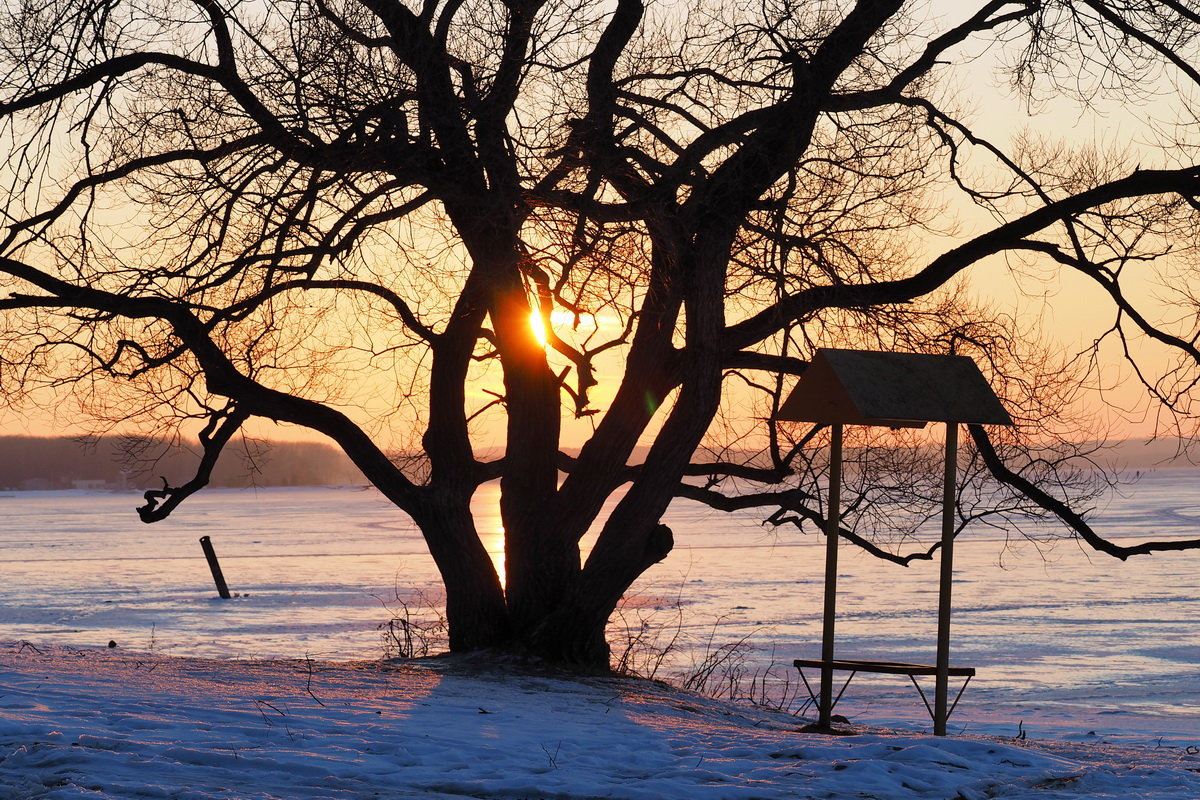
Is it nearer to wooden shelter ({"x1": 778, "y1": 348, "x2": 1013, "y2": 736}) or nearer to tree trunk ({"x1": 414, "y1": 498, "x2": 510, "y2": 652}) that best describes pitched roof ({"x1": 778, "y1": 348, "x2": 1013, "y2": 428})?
wooden shelter ({"x1": 778, "y1": 348, "x2": 1013, "y2": 736})

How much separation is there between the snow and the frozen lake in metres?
7.68

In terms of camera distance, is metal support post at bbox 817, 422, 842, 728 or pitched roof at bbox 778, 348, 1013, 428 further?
metal support post at bbox 817, 422, 842, 728

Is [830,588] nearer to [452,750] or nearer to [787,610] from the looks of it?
[452,750]

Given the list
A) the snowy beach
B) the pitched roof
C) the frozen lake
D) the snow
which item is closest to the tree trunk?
the snowy beach

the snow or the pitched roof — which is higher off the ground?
the pitched roof

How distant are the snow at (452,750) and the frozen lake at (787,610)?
7677 mm

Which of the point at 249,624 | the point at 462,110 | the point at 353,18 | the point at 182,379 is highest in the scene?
the point at 353,18

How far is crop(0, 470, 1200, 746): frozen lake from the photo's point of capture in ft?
66.0

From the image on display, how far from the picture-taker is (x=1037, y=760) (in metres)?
8.11

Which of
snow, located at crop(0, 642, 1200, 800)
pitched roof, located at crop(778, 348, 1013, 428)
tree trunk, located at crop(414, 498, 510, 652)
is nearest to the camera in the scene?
snow, located at crop(0, 642, 1200, 800)

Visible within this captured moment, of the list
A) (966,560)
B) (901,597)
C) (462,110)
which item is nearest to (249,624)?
(901,597)

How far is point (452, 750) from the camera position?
7.47 m

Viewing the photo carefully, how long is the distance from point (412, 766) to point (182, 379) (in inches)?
273

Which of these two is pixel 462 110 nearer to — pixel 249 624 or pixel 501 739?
pixel 501 739
